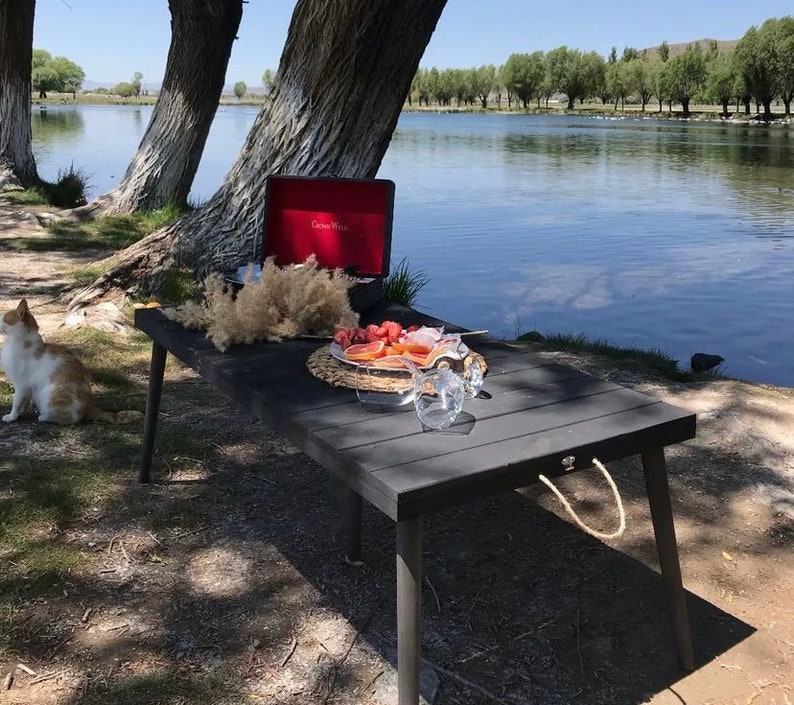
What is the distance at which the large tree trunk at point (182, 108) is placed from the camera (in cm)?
922

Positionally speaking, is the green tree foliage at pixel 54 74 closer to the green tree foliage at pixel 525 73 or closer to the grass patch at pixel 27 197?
the green tree foliage at pixel 525 73

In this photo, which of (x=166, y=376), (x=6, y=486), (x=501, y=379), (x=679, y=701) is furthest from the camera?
(x=166, y=376)

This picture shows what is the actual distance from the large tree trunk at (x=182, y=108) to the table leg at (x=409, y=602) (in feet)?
27.5

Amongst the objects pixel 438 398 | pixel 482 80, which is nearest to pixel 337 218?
pixel 438 398

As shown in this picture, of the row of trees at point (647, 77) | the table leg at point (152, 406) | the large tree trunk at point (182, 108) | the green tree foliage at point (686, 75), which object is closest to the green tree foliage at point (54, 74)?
the row of trees at point (647, 77)

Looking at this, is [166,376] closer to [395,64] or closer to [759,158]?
[395,64]

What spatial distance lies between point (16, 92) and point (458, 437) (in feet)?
40.2

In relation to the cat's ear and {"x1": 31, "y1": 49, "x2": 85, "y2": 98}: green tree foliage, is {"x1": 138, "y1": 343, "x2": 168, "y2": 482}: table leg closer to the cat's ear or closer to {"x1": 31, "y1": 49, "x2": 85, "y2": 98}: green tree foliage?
the cat's ear

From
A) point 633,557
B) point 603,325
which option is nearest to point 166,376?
point 633,557

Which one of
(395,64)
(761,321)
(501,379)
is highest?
(395,64)

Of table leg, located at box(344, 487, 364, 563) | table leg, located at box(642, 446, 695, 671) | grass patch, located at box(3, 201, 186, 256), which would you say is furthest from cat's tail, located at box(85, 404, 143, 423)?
grass patch, located at box(3, 201, 186, 256)

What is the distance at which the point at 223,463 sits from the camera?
3.79 meters

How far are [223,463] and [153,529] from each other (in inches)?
25.7

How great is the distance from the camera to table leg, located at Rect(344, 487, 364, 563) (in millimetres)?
2900
